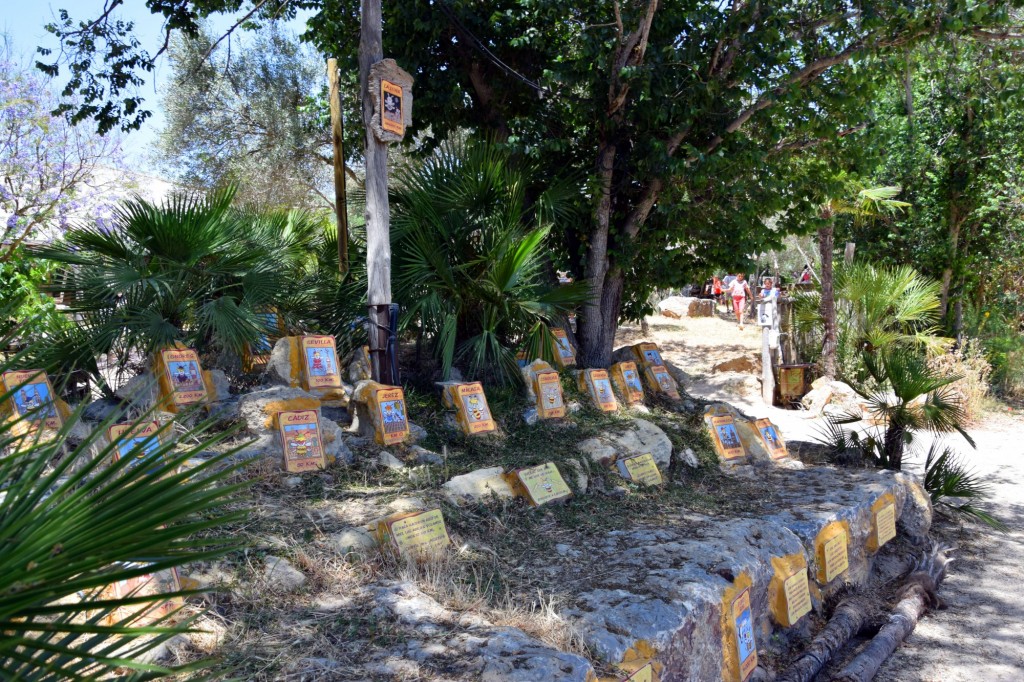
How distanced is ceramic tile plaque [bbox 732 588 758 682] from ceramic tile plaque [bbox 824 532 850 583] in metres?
1.16

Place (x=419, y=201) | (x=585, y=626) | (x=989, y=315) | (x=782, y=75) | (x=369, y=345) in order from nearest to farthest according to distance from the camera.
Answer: (x=585, y=626) → (x=369, y=345) → (x=419, y=201) → (x=782, y=75) → (x=989, y=315)

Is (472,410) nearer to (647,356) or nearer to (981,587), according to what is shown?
(647,356)

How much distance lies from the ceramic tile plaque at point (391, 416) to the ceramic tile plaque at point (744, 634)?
232cm

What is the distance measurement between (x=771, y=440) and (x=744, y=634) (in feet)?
10.4

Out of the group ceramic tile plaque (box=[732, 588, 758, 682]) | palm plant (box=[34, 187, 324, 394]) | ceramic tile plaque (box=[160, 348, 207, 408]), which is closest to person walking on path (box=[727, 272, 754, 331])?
palm plant (box=[34, 187, 324, 394])

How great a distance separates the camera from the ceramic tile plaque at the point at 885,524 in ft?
18.6

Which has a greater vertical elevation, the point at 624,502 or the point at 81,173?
the point at 81,173

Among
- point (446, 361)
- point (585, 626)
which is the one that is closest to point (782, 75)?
point (446, 361)

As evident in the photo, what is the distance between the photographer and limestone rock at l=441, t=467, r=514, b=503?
4.53m

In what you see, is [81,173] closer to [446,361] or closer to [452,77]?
[452,77]

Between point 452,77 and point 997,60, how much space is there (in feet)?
16.1

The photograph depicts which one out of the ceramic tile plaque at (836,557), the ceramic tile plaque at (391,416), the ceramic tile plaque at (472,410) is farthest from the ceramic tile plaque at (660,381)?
the ceramic tile plaque at (391,416)

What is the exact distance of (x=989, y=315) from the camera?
568 inches

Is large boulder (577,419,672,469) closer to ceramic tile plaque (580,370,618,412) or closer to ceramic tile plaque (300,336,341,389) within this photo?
ceramic tile plaque (580,370,618,412)
